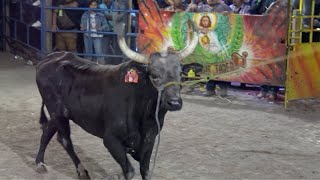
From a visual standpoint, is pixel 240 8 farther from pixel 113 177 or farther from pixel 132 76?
pixel 132 76

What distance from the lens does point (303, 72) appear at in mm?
8422

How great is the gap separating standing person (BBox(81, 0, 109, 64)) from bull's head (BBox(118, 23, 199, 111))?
6006 mm

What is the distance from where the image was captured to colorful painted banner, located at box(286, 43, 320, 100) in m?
8.32

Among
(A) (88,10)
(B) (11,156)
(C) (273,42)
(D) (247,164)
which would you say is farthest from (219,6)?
(B) (11,156)

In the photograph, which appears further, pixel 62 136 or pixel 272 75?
pixel 272 75

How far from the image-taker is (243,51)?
8.66m

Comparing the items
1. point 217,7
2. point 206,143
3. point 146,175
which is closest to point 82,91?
point 146,175

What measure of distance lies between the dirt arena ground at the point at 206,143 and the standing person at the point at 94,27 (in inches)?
77.6

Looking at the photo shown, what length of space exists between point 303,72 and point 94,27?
4081 mm

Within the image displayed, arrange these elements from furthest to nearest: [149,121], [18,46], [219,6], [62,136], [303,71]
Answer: [18,46]
[219,6]
[303,71]
[62,136]
[149,121]

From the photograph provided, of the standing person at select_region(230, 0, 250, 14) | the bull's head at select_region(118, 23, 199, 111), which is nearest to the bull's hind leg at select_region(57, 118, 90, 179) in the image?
the bull's head at select_region(118, 23, 199, 111)

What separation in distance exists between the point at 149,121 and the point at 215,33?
444 cm

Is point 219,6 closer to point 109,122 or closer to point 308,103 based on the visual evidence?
point 308,103

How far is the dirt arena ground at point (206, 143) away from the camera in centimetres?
556
